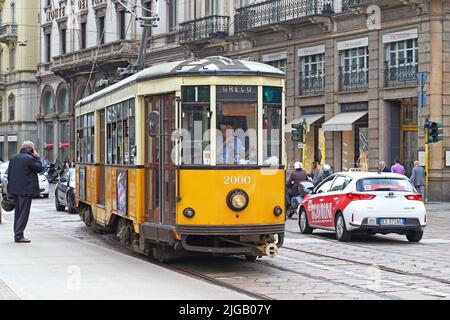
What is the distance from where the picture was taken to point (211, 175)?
40.9 feet

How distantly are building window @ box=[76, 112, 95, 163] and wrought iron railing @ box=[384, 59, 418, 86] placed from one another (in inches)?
593

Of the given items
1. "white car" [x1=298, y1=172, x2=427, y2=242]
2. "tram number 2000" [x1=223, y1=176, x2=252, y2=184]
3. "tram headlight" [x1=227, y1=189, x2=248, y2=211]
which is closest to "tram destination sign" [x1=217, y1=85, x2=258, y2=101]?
"tram number 2000" [x1=223, y1=176, x2=252, y2=184]

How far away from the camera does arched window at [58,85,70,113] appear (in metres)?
63.6

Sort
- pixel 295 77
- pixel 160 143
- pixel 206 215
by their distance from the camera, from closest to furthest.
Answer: pixel 206 215, pixel 160 143, pixel 295 77

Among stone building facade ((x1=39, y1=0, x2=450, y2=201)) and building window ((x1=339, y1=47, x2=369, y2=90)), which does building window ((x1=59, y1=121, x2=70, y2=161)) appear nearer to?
stone building facade ((x1=39, y1=0, x2=450, y2=201))

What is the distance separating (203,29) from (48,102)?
26490mm

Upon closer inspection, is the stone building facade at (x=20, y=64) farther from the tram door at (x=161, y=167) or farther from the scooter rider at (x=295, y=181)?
the tram door at (x=161, y=167)

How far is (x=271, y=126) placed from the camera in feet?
42.1

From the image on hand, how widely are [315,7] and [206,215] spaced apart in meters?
25.3

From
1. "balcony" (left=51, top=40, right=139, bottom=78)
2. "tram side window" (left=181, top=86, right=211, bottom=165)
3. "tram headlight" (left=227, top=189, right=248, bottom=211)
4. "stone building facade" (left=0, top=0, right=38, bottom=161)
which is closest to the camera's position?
"tram headlight" (left=227, top=189, right=248, bottom=211)

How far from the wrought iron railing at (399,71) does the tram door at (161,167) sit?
20284 millimetres

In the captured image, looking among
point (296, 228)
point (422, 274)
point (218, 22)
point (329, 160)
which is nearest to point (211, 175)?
point (422, 274)

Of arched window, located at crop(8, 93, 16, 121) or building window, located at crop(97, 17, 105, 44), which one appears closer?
building window, located at crop(97, 17, 105, 44)

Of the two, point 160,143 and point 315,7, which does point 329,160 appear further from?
point 160,143
